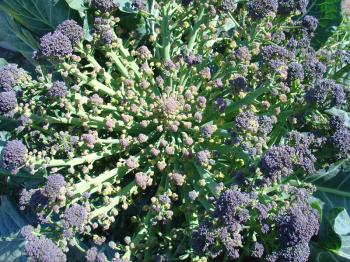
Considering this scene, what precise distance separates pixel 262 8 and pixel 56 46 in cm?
151

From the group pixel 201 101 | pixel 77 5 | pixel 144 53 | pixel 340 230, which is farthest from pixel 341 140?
pixel 77 5

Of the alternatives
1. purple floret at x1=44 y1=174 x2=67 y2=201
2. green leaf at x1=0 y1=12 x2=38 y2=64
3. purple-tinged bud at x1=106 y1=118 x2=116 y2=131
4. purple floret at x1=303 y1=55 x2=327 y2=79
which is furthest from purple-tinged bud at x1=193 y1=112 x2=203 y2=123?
green leaf at x1=0 y1=12 x2=38 y2=64

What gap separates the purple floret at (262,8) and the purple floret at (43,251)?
216 centimetres

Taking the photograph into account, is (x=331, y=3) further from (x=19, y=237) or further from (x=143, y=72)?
(x=19, y=237)

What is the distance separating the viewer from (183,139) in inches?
136

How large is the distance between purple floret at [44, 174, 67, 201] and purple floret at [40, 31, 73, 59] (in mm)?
882

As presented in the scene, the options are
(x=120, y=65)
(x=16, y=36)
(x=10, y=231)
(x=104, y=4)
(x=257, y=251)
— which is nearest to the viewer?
(x=257, y=251)

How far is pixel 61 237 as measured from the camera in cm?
301

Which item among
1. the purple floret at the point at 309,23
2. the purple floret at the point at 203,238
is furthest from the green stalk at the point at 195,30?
the purple floret at the point at 203,238

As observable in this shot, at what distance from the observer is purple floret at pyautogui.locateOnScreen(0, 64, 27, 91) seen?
3311 mm

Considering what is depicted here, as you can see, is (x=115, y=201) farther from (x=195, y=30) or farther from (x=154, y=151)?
(x=195, y=30)

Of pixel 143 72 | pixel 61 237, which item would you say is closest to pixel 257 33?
pixel 143 72

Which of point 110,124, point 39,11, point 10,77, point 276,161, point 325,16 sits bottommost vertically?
point 276,161

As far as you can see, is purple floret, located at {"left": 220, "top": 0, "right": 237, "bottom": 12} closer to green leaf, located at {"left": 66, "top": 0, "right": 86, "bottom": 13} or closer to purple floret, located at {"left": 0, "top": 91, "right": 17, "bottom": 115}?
green leaf, located at {"left": 66, "top": 0, "right": 86, "bottom": 13}
